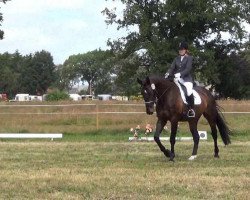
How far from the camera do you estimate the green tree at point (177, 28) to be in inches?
1844

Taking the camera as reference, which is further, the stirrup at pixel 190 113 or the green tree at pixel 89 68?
the green tree at pixel 89 68

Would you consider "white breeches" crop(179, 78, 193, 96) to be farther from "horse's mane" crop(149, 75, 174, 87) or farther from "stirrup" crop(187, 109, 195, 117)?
"stirrup" crop(187, 109, 195, 117)

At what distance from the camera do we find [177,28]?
4994 centimetres

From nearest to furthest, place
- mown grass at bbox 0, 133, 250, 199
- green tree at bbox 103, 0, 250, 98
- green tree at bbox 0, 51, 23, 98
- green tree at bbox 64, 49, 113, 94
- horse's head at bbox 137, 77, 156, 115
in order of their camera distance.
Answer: mown grass at bbox 0, 133, 250, 199 < horse's head at bbox 137, 77, 156, 115 < green tree at bbox 103, 0, 250, 98 < green tree at bbox 0, 51, 23, 98 < green tree at bbox 64, 49, 113, 94

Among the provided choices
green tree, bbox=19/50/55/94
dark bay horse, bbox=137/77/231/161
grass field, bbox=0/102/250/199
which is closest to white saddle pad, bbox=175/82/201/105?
dark bay horse, bbox=137/77/231/161

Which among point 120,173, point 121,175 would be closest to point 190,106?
point 120,173

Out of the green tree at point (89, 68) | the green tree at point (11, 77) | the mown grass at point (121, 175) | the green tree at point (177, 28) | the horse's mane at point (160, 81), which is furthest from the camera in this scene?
the green tree at point (89, 68)

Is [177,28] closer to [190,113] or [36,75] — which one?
[190,113]

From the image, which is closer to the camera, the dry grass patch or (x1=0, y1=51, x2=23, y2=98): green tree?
the dry grass patch

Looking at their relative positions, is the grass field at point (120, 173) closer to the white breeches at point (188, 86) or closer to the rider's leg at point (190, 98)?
the rider's leg at point (190, 98)

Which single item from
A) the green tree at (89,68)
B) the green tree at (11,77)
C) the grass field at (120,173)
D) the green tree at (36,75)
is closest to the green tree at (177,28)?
the grass field at (120,173)

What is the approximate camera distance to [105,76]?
138 m

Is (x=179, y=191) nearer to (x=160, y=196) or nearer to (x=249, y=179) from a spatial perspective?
(x=160, y=196)

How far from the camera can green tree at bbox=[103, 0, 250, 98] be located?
154 feet
